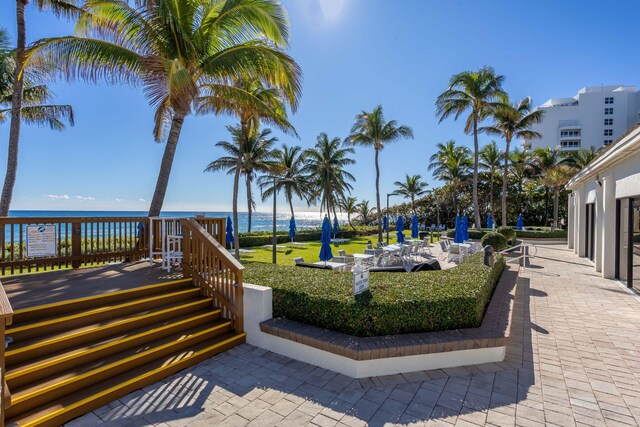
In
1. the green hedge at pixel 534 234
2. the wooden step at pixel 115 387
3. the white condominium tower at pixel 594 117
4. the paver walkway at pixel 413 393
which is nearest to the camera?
the wooden step at pixel 115 387

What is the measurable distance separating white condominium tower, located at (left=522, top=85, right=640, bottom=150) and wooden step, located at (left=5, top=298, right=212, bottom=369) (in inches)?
2871

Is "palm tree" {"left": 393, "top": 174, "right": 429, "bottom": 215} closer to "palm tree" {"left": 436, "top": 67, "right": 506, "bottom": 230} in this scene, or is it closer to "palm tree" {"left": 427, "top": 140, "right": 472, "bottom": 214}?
"palm tree" {"left": 427, "top": 140, "right": 472, "bottom": 214}

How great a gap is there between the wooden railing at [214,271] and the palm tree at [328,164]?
24.8 metres

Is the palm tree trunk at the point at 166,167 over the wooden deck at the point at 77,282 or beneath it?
over

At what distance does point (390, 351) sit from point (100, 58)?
9203 millimetres

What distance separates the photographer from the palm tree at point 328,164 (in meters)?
31.1

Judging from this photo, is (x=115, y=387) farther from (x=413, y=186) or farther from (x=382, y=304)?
(x=413, y=186)

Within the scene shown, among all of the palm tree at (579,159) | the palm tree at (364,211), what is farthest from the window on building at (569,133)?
the palm tree at (364,211)

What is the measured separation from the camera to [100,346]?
4.04 meters

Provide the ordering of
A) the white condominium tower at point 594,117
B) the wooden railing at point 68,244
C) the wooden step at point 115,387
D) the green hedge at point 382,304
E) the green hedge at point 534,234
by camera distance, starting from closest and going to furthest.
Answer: the wooden step at point 115,387 → the green hedge at point 382,304 → the wooden railing at point 68,244 → the green hedge at point 534,234 → the white condominium tower at point 594,117

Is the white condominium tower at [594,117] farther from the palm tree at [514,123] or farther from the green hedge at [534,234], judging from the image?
the green hedge at [534,234]

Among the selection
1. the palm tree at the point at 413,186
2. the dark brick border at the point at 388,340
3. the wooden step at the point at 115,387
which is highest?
the palm tree at the point at 413,186

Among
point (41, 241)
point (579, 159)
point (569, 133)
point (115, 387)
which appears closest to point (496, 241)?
point (115, 387)

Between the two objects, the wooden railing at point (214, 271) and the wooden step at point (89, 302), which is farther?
the wooden railing at point (214, 271)
